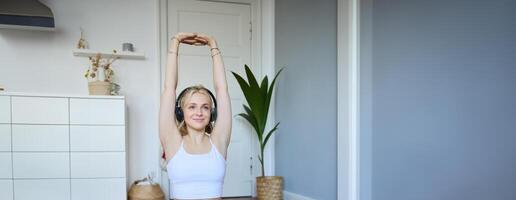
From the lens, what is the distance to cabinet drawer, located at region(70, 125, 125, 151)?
3150mm

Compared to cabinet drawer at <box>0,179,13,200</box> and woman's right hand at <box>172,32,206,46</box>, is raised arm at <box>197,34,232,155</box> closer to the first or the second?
woman's right hand at <box>172,32,206,46</box>

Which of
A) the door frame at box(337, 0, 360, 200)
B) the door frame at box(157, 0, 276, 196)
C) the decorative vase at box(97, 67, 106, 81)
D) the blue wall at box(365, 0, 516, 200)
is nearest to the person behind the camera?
the blue wall at box(365, 0, 516, 200)

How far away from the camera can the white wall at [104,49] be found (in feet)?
11.6

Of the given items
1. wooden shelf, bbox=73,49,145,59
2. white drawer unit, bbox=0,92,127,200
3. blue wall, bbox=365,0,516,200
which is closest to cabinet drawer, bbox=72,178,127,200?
white drawer unit, bbox=0,92,127,200

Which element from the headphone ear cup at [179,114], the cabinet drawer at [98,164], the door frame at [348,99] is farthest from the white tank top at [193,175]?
the cabinet drawer at [98,164]

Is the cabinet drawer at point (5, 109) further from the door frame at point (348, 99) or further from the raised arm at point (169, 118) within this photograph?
the door frame at point (348, 99)

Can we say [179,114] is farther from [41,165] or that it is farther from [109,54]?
[109,54]

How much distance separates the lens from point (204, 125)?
1.37 metres

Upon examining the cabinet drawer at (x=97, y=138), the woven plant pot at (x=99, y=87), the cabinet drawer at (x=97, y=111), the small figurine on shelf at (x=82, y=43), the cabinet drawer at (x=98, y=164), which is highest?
the small figurine on shelf at (x=82, y=43)

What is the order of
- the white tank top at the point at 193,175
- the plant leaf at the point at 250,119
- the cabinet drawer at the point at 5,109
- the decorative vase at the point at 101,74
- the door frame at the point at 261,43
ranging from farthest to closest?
the door frame at the point at 261,43 < the plant leaf at the point at 250,119 < the decorative vase at the point at 101,74 < the cabinet drawer at the point at 5,109 < the white tank top at the point at 193,175

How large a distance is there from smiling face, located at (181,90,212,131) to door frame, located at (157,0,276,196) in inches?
103

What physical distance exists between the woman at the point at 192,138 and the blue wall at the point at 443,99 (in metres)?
1.30

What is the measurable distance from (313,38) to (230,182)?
5.86ft

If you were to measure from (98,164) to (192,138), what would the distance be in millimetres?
2150
